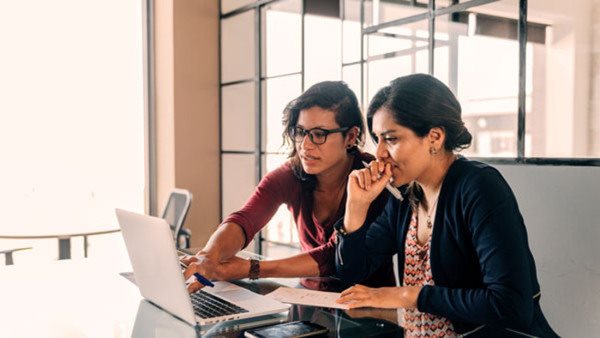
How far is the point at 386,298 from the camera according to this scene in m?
1.34

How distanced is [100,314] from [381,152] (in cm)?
82

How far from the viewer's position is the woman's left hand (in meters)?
1.33

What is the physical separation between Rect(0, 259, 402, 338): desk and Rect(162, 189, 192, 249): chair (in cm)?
187

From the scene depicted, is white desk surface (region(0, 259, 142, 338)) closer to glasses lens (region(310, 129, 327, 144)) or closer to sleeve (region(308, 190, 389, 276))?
sleeve (region(308, 190, 389, 276))

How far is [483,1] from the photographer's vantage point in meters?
2.62

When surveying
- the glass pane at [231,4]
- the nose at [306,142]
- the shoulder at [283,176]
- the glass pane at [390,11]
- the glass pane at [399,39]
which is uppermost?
the glass pane at [231,4]

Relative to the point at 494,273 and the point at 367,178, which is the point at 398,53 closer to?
the point at 367,178

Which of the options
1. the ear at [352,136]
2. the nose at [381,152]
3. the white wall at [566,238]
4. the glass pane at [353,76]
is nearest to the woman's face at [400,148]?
the nose at [381,152]

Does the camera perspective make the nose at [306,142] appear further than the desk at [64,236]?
No

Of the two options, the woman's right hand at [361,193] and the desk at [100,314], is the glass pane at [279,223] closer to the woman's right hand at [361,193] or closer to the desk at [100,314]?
the desk at [100,314]

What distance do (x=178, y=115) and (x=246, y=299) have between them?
3499 mm

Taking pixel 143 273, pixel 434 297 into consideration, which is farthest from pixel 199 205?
pixel 434 297

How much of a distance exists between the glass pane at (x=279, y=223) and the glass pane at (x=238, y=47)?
2.44ft

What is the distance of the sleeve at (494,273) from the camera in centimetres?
125
